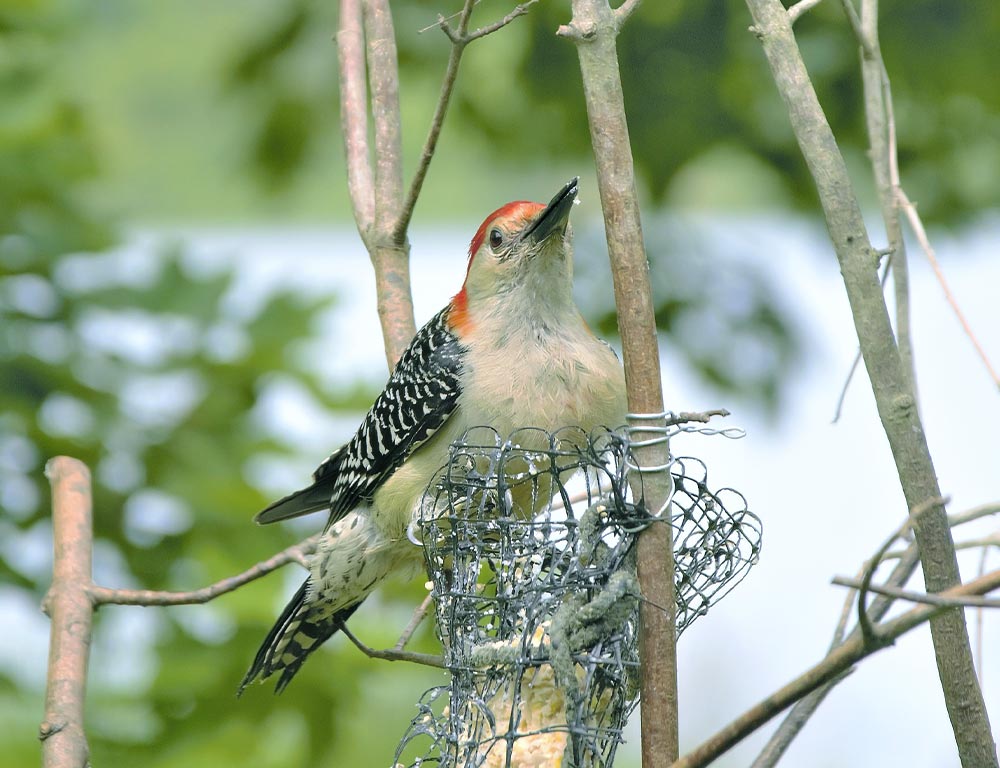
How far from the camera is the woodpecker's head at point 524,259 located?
3.35 metres

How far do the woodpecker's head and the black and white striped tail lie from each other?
112cm

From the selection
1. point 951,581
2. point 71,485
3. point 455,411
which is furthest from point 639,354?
point 71,485

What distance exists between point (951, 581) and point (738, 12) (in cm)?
263

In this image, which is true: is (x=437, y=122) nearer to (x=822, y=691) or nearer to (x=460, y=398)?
(x=460, y=398)

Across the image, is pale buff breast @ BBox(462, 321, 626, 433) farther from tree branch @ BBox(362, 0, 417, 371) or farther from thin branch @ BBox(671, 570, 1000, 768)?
thin branch @ BBox(671, 570, 1000, 768)

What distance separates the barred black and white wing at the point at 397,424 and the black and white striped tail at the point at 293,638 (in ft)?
0.98

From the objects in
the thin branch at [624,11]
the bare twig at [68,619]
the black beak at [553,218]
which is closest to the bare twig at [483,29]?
the thin branch at [624,11]

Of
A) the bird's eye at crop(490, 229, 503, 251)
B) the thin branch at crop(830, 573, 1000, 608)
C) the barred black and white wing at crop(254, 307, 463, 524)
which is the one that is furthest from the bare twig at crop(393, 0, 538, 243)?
the thin branch at crop(830, 573, 1000, 608)

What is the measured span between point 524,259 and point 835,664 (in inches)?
81.3

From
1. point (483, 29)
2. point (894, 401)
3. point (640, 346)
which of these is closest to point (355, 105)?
point (483, 29)

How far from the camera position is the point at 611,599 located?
2.10m

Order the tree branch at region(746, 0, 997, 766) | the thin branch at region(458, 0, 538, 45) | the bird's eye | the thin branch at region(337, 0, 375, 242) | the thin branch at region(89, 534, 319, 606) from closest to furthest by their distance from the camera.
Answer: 1. the tree branch at region(746, 0, 997, 766)
2. the thin branch at region(458, 0, 538, 45)
3. the thin branch at region(89, 534, 319, 606)
4. the bird's eye
5. the thin branch at region(337, 0, 375, 242)

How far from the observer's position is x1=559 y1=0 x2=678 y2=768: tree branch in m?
2.08

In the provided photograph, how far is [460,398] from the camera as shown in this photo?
328cm
